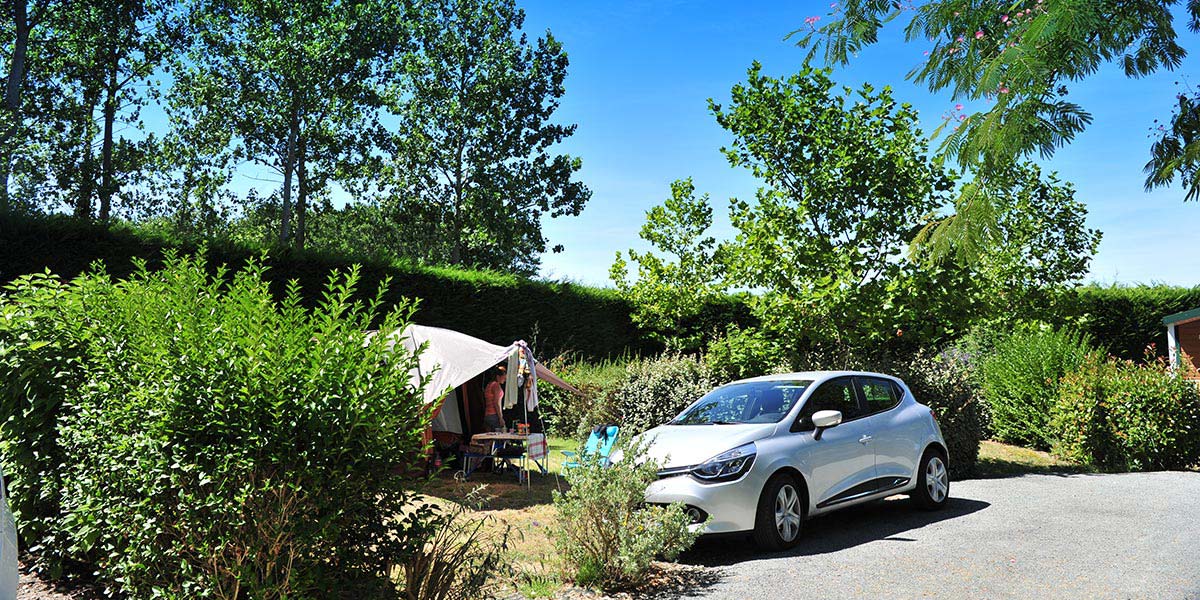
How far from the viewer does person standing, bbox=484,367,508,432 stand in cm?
1394

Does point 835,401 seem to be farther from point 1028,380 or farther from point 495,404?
point 1028,380

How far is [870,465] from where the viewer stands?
8.80m

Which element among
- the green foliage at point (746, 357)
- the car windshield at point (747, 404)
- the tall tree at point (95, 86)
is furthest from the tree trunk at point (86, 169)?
the car windshield at point (747, 404)

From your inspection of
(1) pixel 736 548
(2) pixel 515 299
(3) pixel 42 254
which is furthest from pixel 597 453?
(2) pixel 515 299

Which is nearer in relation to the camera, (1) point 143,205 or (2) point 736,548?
(2) point 736,548

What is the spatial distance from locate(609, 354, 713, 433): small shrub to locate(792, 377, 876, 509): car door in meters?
5.53

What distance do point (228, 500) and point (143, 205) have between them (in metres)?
29.1

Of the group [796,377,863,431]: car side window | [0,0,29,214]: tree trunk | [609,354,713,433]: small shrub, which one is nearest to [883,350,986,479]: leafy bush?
[609,354,713,433]: small shrub

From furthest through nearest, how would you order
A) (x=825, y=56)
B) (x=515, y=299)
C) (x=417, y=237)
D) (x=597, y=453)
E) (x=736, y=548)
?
1. (x=417, y=237)
2. (x=515, y=299)
3. (x=736, y=548)
4. (x=597, y=453)
5. (x=825, y=56)

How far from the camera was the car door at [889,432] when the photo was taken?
29.5 feet

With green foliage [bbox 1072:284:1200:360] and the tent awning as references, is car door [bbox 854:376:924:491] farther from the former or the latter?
green foliage [bbox 1072:284:1200:360]

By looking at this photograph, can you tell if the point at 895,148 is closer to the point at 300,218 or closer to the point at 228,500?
the point at 228,500

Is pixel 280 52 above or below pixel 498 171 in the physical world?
above

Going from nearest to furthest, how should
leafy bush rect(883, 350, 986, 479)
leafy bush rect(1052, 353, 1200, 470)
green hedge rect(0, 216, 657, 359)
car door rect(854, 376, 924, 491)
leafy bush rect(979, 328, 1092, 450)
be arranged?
car door rect(854, 376, 924, 491), leafy bush rect(883, 350, 986, 479), leafy bush rect(1052, 353, 1200, 470), green hedge rect(0, 216, 657, 359), leafy bush rect(979, 328, 1092, 450)
